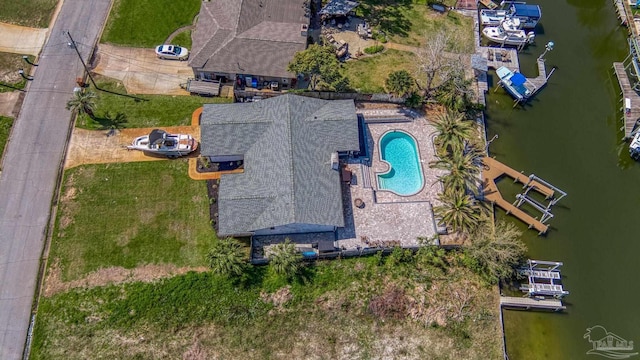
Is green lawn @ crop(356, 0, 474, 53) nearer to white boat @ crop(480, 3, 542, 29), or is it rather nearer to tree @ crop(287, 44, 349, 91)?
white boat @ crop(480, 3, 542, 29)

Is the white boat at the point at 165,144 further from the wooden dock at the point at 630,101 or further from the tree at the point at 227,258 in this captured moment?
the wooden dock at the point at 630,101

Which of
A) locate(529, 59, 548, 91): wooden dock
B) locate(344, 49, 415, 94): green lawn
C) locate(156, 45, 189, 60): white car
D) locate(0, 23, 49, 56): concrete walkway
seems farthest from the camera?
locate(529, 59, 548, 91): wooden dock

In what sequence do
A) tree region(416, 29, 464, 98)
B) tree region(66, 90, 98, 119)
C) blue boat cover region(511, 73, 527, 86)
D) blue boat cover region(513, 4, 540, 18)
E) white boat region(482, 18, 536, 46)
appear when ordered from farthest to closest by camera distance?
blue boat cover region(513, 4, 540, 18) < white boat region(482, 18, 536, 46) < blue boat cover region(511, 73, 527, 86) < tree region(416, 29, 464, 98) < tree region(66, 90, 98, 119)

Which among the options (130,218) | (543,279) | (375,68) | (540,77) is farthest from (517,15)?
(130,218)

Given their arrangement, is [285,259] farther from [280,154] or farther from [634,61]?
[634,61]

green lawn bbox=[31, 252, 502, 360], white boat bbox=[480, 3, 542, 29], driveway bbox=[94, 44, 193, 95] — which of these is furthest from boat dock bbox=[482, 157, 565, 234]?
driveway bbox=[94, 44, 193, 95]
